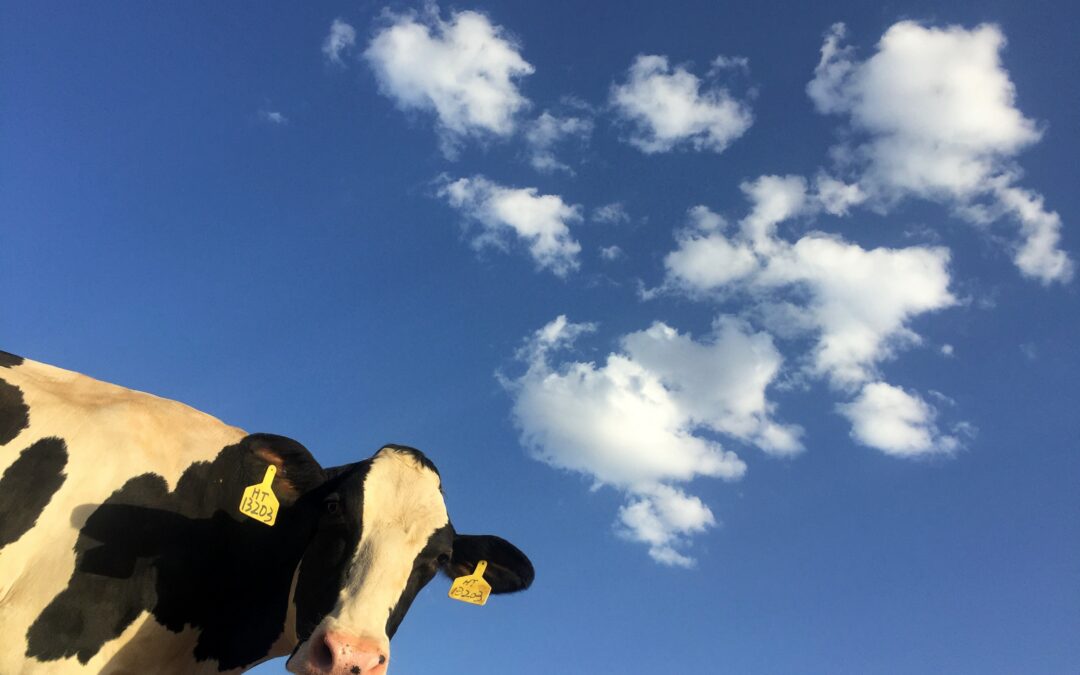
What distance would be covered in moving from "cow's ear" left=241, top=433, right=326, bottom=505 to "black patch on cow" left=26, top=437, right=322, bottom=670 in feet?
0.25

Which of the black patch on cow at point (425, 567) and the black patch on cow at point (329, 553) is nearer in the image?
the black patch on cow at point (329, 553)

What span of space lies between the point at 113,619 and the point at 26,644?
641 millimetres

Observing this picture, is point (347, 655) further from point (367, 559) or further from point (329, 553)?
point (329, 553)

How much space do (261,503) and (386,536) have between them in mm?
1360

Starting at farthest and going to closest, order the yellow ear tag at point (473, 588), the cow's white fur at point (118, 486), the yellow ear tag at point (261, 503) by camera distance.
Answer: the yellow ear tag at point (473, 588)
the yellow ear tag at point (261, 503)
the cow's white fur at point (118, 486)

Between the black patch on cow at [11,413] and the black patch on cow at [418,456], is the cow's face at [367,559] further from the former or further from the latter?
the black patch on cow at [11,413]

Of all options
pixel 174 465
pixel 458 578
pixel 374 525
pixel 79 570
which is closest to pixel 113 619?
pixel 79 570

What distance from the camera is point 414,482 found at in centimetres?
765

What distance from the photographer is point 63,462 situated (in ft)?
24.0

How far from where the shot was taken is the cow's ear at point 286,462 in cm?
785

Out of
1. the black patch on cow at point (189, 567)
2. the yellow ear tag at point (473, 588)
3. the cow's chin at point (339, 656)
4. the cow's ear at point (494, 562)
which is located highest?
the cow's ear at point (494, 562)

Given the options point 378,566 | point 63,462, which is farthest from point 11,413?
point 378,566

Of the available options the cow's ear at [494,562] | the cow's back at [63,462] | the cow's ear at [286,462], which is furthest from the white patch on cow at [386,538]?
the cow's back at [63,462]

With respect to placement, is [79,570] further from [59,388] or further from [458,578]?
[458,578]
